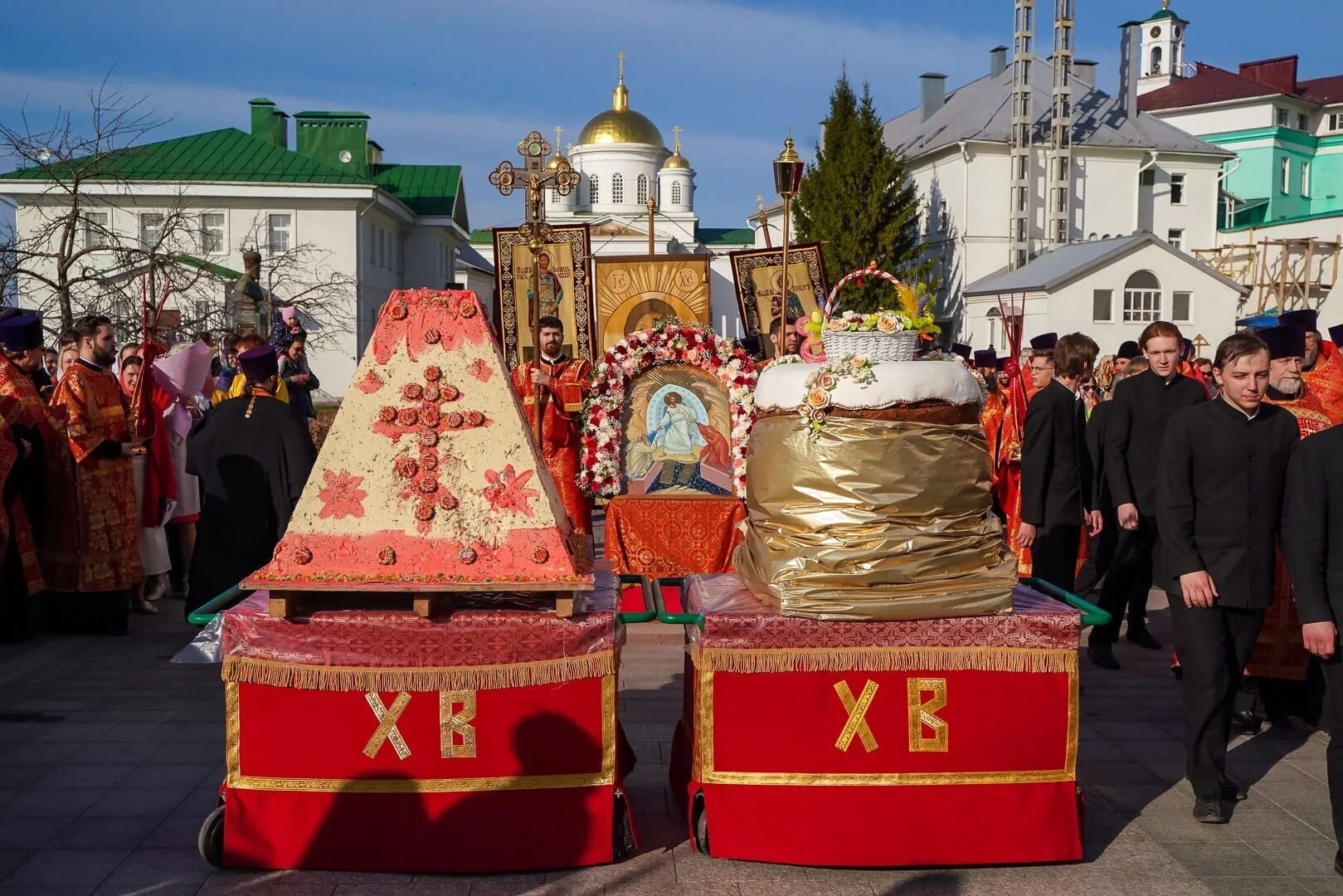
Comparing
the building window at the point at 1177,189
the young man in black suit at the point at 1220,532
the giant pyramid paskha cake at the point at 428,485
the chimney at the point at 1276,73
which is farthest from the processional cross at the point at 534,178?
the chimney at the point at 1276,73

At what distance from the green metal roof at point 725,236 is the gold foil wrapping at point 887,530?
65.6 metres

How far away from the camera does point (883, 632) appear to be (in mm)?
4453

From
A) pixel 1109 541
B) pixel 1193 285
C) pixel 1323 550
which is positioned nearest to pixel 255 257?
pixel 1109 541

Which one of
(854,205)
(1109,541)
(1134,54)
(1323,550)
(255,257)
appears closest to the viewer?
(1323,550)

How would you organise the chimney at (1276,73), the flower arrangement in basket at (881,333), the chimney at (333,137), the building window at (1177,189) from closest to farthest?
the flower arrangement in basket at (881,333) < the chimney at (333,137) < the building window at (1177,189) < the chimney at (1276,73)

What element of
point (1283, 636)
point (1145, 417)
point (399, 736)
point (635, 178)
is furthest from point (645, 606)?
point (635, 178)

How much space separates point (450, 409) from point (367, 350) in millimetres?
452

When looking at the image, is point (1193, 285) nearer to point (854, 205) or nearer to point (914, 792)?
point (854, 205)

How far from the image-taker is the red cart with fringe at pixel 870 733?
446cm

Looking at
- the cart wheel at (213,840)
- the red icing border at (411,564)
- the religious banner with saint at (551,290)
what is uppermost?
the religious banner with saint at (551,290)

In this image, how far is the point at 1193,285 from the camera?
39.5 m

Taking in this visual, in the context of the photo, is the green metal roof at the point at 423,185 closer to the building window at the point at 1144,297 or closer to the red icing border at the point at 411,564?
the building window at the point at 1144,297

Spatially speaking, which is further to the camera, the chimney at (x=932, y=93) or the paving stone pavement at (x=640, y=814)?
the chimney at (x=932, y=93)

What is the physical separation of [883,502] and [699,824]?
4.46 ft
